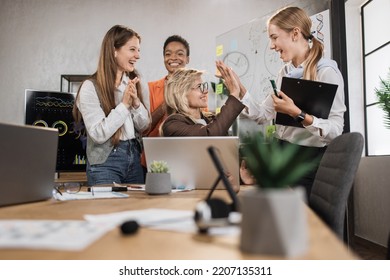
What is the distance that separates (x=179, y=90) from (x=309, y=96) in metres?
0.72

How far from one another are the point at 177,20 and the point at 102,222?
3.79m

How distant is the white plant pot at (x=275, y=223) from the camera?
0.49m

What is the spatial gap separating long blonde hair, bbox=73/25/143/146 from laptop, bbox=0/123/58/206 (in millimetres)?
793

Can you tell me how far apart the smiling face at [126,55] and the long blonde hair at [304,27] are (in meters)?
0.81

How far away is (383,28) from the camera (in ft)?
10.7

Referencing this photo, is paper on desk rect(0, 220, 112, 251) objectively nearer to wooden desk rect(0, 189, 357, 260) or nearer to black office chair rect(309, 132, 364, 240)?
wooden desk rect(0, 189, 357, 260)

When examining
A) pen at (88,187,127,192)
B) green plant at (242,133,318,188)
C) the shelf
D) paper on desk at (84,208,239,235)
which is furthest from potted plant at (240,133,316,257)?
the shelf

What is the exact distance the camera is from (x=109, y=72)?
208cm

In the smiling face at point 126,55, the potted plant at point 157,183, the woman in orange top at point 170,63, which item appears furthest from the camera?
the woman in orange top at point 170,63

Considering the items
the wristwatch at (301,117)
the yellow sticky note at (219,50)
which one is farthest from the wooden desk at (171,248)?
the yellow sticky note at (219,50)

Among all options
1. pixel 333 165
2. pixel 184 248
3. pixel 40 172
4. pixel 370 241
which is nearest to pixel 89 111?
pixel 40 172

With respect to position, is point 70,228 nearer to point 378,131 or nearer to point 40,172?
point 40,172

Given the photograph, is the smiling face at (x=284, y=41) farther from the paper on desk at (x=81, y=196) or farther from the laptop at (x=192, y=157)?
the paper on desk at (x=81, y=196)

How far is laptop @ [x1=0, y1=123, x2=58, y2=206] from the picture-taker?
3.36ft
